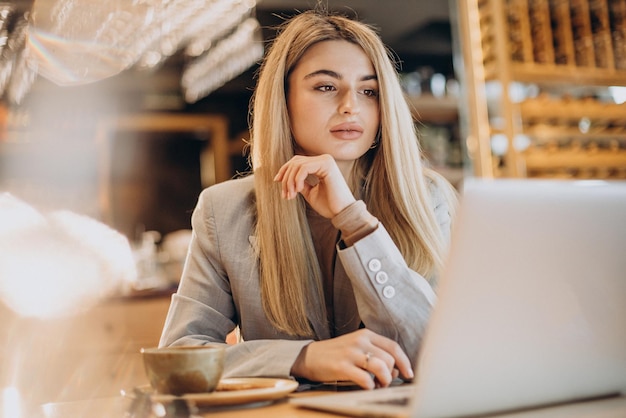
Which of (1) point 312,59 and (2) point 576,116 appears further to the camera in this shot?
(2) point 576,116

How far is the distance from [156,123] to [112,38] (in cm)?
165

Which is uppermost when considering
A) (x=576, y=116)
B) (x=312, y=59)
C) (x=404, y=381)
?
(x=576, y=116)

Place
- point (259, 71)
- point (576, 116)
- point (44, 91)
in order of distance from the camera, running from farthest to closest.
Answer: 1. point (44, 91)
2. point (576, 116)
3. point (259, 71)

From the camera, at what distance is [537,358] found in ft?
2.33

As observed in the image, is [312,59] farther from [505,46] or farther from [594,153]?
[594,153]

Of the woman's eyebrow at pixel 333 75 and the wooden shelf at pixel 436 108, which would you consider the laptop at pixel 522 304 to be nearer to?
the woman's eyebrow at pixel 333 75

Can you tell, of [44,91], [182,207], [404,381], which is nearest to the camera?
[404,381]

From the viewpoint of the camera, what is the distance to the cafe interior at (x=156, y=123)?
324 cm

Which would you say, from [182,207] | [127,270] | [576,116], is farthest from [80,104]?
[576,116]

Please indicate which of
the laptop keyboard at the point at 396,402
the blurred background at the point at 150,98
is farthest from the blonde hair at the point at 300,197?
the blurred background at the point at 150,98

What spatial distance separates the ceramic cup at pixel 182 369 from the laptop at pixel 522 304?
13 centimetres

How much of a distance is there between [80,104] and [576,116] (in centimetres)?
328

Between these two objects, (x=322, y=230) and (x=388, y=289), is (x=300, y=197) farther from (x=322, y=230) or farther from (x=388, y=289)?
(x=388, y=289)

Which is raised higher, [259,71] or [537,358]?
[259,71]
